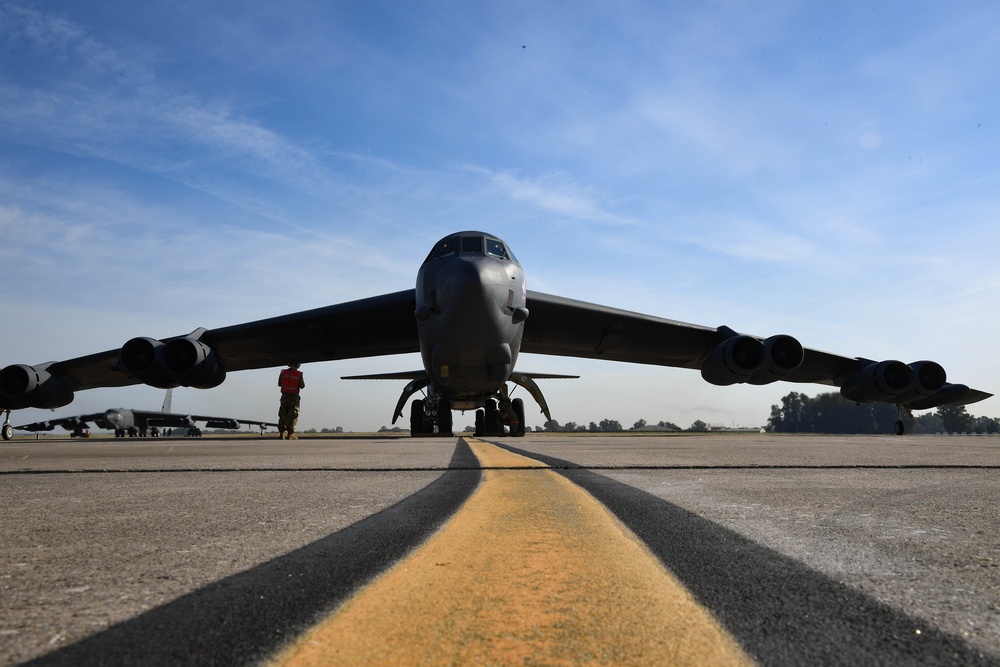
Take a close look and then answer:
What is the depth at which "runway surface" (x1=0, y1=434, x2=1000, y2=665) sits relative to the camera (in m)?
1.05

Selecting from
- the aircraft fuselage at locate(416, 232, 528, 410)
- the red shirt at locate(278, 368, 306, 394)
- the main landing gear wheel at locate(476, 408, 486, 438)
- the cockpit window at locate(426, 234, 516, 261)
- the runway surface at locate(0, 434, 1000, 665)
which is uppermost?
the cockpit window at locate(426, 234, 516, 261)

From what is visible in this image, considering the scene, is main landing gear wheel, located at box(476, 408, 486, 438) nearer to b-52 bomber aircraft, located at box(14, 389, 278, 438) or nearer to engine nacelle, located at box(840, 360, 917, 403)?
engine nacelle, located at box(840, 360, 917, 403)

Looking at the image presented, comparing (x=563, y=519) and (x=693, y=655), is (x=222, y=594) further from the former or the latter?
(x=563, y=519)

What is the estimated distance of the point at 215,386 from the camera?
1611cm

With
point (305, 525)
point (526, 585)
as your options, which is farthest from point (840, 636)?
point (305, 525)

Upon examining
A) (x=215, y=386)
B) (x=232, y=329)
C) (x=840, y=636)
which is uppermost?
(x=232, y=329)

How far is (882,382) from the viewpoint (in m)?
17.8

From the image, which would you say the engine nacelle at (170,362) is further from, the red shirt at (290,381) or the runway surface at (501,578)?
the runway surface at (501,578)

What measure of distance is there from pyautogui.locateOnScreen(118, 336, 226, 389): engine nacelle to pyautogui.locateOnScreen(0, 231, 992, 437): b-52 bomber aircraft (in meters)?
0.02

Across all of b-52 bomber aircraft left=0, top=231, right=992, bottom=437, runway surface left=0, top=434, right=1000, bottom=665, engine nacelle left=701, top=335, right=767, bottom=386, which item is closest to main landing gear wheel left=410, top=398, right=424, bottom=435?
b-52 bomber aircraft left=0, top=231, right=992, bottom=437

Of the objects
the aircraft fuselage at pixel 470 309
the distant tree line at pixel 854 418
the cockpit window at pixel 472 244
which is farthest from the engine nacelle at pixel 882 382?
the distant tree line at pixel 854 418

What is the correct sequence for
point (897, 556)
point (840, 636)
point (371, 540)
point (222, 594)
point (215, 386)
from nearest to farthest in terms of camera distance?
point (840, 636), point (222, 594), point (897, 556), point (371, 540), point (215, 386)

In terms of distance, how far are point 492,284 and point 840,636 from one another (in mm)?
11469

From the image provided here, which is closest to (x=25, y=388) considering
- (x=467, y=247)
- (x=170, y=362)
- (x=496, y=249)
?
(x=170, y=362)
